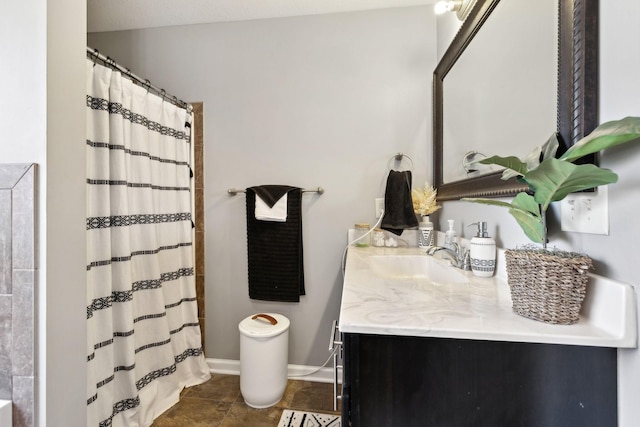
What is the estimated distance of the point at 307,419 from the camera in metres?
1.42

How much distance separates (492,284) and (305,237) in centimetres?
114

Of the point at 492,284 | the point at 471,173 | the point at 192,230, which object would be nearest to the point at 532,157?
the point at 492,284

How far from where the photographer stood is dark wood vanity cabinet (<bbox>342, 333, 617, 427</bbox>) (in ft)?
1.68

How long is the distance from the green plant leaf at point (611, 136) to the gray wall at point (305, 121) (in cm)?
126

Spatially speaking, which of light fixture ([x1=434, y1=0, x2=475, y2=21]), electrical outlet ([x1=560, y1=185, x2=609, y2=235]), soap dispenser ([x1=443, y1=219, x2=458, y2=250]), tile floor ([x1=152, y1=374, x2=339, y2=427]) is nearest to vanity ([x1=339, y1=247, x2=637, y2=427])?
electrical outlet ([x1=560, y1=185, x2=609, y2=235])

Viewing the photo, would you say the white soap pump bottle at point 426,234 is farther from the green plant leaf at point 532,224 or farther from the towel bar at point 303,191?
the green plant leaf at point 532,224

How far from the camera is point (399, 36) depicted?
1.71m

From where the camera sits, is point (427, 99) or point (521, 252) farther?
point (427, 99)

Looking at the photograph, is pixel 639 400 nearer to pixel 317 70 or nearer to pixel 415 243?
pixel 415 243

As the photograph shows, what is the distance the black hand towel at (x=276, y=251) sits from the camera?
1.73m

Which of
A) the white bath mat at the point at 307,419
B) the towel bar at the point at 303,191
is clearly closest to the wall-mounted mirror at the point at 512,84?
the towel bar at the point at 303,191

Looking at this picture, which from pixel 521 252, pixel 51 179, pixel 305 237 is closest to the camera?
pixel 521 252

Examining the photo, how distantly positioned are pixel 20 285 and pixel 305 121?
60.1 inches

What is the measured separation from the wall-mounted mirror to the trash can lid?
1.20m
